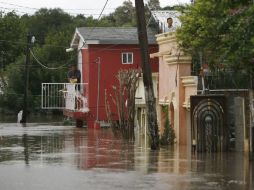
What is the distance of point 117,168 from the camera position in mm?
18016

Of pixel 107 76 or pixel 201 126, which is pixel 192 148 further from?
pixel 107 76

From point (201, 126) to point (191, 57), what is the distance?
439cm

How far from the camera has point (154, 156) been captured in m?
21.7

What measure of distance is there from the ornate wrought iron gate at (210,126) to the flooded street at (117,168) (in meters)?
0.64

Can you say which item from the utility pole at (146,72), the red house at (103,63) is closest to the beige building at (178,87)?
the utility pole at (146,72)

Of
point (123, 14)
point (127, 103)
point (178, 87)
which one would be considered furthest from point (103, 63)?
point (123, 14)

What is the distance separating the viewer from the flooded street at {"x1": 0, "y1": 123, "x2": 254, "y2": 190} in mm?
14875

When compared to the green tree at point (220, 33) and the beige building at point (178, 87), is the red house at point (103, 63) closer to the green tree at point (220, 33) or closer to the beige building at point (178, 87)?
the beige building at point (178, 87)

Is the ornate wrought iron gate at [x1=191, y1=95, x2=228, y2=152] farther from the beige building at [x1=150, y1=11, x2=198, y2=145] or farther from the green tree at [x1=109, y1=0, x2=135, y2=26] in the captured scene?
the green tree at [x1=109, y1=0, x2=135, y2=26]

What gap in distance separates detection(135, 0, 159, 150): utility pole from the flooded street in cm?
70

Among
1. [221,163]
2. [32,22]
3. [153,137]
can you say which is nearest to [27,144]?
[153,137]

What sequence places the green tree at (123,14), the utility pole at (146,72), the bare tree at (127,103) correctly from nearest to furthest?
the utility pole at (146,72) → the bare tree at (127,103) → the green tree at (123,14)

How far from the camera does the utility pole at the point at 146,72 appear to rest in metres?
24.2

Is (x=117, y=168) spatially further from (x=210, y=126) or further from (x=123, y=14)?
(x=123, y=14)
